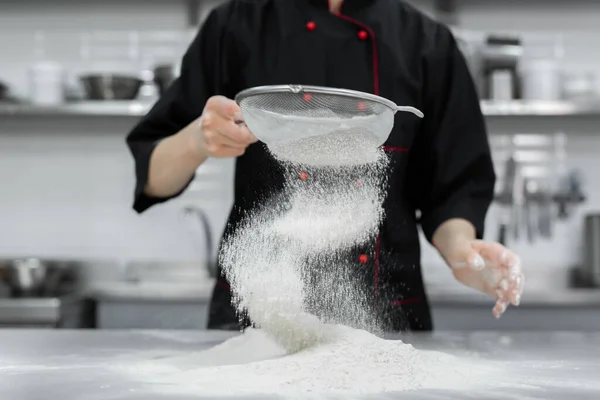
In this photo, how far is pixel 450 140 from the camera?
144 centimetres

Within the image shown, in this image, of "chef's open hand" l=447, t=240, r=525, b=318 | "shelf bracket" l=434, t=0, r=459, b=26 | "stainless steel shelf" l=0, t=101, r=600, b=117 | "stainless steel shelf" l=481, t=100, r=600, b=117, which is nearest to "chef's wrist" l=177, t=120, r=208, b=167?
"chef's open hand" l=447, t=240, r=525, b=318

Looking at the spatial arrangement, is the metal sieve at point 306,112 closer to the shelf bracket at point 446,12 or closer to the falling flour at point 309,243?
the falling flour at point 309,243

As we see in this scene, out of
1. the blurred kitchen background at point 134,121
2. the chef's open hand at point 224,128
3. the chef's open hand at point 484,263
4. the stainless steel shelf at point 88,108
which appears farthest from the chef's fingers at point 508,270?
the stainless steel shelf at point 88,108

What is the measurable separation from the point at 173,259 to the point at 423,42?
164cm

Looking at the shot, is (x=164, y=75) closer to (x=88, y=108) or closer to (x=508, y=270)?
(x=88, y=108)

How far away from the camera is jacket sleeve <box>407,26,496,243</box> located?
1.43 metres

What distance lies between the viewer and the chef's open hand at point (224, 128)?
3.41 feet

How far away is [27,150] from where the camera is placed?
2.85 metres

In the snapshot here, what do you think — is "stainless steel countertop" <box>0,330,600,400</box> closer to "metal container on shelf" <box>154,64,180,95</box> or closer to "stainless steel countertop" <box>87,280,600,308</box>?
"stainless steel countertop" <box>87,280,600,308</box>

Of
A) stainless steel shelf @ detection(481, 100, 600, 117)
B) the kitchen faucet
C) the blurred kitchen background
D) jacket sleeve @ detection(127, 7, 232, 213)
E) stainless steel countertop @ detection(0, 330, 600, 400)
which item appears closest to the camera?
stainless steel countertop @ detection(0, 330, 600, 400)

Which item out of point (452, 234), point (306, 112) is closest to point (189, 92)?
point (306, 112)

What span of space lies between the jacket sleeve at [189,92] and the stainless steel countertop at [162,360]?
374 mm

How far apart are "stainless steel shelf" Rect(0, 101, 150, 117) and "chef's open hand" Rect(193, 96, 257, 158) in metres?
1.49

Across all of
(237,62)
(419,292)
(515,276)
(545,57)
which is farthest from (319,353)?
(545,57)
